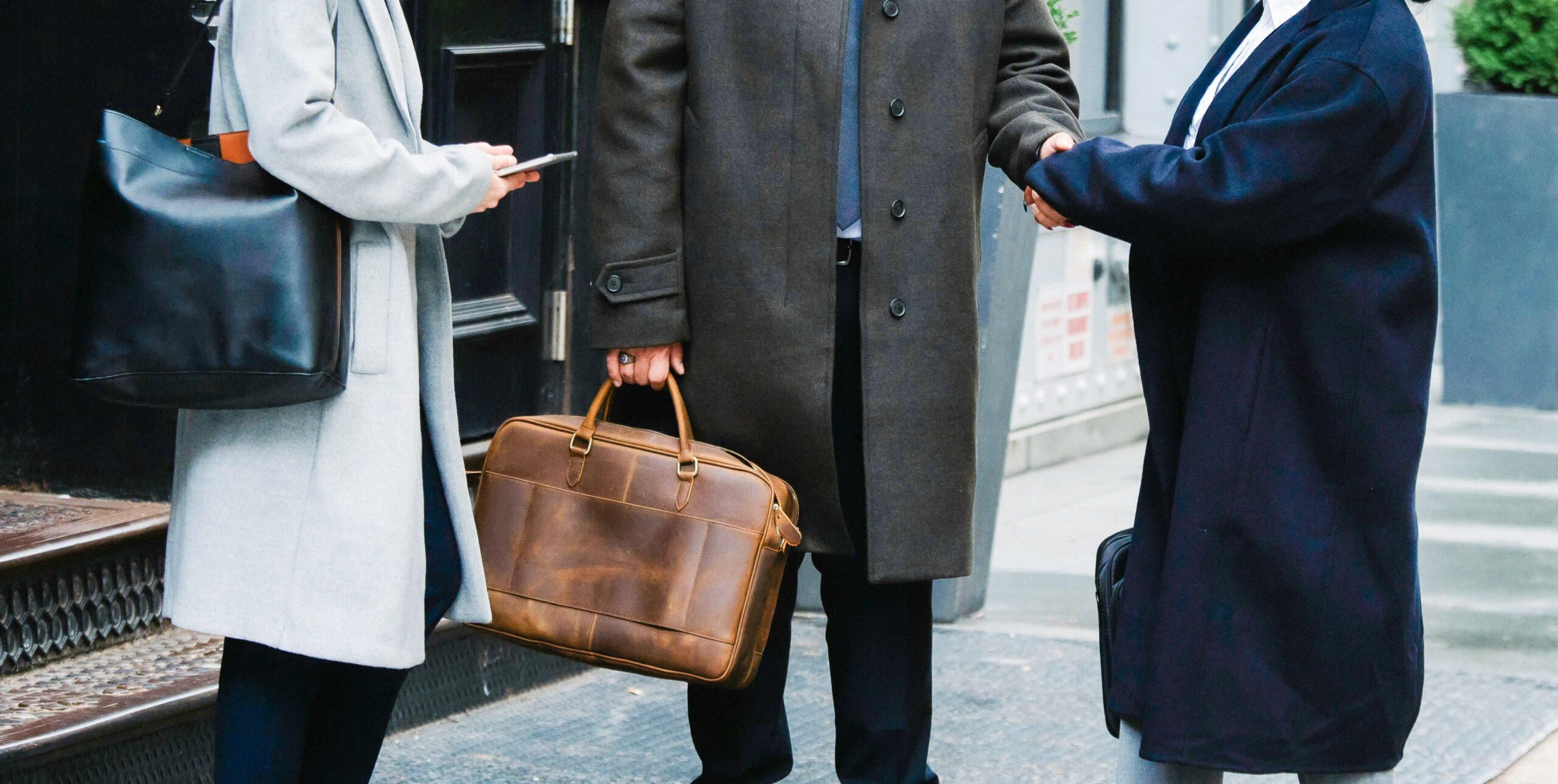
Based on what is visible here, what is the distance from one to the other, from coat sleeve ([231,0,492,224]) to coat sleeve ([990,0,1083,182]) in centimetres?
97

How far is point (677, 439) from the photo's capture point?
269 centimetres

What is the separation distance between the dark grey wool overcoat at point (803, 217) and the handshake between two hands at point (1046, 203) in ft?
0.18

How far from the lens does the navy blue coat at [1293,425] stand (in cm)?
212

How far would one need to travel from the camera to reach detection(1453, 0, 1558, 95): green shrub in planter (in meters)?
7.99

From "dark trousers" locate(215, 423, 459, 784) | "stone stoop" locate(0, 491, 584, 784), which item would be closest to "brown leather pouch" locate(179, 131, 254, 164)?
"dark trousers" locate(215, 423, 459, 784)

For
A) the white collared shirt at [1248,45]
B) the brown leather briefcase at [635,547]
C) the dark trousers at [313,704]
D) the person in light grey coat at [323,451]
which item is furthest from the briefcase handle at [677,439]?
the white collared shirt at [1248,45]

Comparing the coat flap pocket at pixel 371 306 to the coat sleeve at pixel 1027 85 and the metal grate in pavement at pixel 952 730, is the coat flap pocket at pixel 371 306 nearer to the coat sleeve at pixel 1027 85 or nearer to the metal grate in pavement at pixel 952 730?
the coat sleeve at pixel 1027 85

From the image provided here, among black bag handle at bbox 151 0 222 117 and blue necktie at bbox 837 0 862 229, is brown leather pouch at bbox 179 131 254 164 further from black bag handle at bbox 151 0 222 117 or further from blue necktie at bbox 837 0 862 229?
black bag handle at bbox 151 0 222 117

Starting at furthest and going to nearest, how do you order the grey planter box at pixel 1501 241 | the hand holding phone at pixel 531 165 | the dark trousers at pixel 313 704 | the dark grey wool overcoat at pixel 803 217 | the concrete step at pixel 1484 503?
1. the grey planter box at pixel 1501 241
2. the concrete step at pixel 1484 503
3. the dark grey wool overcoat at pixel 803 217
4. the hand holding phone at pixel 531 165
5. the dark trousers at pixel 313 704

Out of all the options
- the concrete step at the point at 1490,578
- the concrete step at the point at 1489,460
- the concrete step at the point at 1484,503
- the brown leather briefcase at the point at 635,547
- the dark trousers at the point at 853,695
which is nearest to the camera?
the brown leather briefcase at the point at 635,547

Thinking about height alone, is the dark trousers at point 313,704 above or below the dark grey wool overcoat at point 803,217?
below

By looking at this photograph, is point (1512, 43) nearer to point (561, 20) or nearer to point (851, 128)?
point (561, 20)

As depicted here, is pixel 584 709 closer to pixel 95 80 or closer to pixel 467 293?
pixel 467 293

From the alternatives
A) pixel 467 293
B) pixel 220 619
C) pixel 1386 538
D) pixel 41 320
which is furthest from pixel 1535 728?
pixel 41 320
